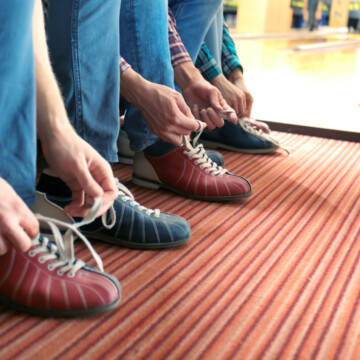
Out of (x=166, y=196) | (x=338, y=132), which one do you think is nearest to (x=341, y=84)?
(x=338, y=132)

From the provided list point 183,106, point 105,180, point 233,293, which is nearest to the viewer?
point 105,180

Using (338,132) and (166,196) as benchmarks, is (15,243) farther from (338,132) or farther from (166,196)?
(338,132)

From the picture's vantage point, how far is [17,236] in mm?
513

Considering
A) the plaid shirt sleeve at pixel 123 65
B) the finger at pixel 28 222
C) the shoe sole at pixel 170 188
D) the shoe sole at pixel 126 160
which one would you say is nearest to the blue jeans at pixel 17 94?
the finger at pixel 28 222

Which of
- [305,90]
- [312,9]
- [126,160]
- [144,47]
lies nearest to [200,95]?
[144,47]

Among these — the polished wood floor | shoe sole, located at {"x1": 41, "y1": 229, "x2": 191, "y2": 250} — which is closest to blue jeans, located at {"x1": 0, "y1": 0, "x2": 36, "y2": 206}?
shoe sole, located at {"x1": 41, "y1": 229, "x2": 191, "y2": 250}

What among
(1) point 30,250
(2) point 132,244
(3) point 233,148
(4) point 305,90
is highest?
(1) point 30,250

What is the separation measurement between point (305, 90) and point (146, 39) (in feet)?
6.27

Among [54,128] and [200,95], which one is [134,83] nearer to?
[200,95]

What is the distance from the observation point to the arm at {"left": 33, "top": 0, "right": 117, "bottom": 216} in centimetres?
58

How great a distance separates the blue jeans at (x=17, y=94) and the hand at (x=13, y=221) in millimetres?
98

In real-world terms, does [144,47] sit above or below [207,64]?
above

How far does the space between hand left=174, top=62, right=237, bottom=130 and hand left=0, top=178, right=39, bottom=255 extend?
679mm

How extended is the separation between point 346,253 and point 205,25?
0.74 metres
